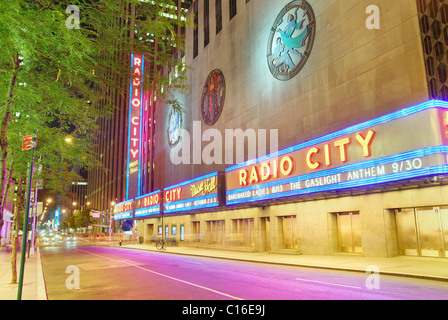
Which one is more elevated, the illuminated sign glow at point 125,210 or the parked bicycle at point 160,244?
the illuminated sign glow at point 125,210

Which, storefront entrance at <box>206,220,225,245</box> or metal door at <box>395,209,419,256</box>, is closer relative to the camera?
metal door at <box>395,209,419,256</box>

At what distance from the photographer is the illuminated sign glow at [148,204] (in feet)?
151

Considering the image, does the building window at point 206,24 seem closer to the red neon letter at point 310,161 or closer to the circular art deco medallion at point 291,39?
the circular art deco medallion at point 291,39

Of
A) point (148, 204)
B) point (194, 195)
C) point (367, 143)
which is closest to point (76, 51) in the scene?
point (367, 143)

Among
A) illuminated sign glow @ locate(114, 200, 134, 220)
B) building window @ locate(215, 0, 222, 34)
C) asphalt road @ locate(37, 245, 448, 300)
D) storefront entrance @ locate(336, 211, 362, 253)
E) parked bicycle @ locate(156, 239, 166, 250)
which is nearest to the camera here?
asphalt road @ locate(37, 245, 448, 300)

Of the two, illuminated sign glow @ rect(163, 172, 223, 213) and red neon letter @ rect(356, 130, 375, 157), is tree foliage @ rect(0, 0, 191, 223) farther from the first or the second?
illuminated sign glow @ rect(163, 172, 223, 213)

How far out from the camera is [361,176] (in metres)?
17.9

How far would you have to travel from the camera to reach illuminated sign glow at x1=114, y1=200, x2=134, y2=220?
57763 millimetres

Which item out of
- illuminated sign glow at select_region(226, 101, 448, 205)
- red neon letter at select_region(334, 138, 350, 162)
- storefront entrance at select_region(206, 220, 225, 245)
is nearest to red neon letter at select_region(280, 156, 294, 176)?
illuminated sign glow at select_region(226, 101, 448, 205)

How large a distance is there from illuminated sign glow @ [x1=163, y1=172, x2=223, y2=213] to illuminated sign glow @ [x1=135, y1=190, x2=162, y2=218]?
6.67ft

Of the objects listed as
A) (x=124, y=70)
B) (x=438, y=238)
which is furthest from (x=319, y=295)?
(x=438, y=238)

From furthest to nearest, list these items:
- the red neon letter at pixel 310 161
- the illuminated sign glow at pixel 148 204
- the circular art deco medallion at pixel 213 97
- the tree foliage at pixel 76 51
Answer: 1. the illuminated sign glow at pixel 148 204
2. the circular art deco medallion at pixel 213 97
3. the red neon letter at pixel 310 161
4. the tree foliage at pixel 76 51

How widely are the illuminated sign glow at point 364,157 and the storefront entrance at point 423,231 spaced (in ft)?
12.3

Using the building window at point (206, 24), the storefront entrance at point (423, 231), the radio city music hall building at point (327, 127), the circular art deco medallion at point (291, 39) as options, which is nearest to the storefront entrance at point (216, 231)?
the radio city music hall building at point (327, 127)
